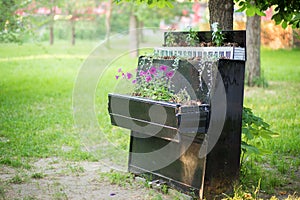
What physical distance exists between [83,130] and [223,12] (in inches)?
152

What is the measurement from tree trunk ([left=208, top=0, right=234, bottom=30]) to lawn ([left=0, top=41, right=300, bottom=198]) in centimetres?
142

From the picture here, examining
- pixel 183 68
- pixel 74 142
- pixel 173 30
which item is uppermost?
pixel 173 30

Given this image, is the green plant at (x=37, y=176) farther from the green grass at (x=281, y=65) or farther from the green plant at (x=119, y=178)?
the green grass at (x=281, y=65)

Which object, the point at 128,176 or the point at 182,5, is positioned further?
the point at 182,5

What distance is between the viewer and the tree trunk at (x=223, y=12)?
18.9ft

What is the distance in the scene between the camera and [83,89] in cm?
672

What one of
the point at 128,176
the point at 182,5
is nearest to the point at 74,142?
the point at 128,176

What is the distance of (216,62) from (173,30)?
1322mm

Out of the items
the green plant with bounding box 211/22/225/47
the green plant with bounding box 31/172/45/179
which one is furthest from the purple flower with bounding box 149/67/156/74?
the green plant with bounding box 31/172/45/179

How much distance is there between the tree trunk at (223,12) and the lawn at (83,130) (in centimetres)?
142

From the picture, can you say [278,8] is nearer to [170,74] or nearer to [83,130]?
[170,74]

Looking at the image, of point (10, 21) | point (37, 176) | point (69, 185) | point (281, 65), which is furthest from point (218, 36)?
point (281, 65)

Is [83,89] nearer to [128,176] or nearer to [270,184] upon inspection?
[128,176]

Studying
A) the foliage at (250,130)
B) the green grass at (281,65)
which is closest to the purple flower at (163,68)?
the foliage at (250,130)
